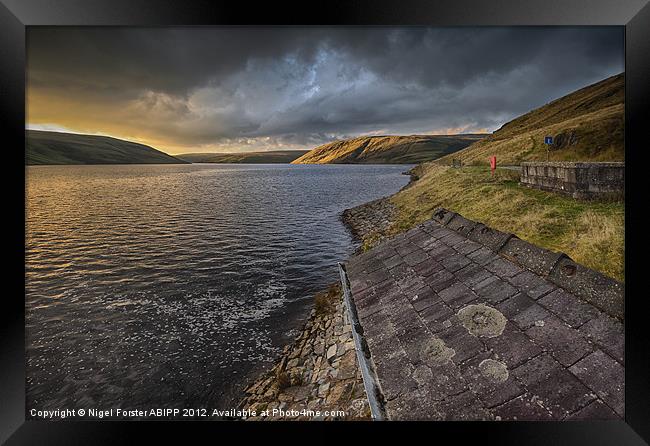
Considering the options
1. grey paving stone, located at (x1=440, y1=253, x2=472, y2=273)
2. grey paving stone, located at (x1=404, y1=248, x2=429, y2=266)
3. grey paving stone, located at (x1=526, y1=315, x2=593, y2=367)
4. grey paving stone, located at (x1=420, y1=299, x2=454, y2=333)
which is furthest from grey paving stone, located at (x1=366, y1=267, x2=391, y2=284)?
grey paving stone, located at (x1=526, y1=315, x2=593, y2=367)

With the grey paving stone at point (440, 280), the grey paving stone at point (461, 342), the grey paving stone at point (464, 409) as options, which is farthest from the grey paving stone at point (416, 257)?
the grey paving stone at point (464, 409)

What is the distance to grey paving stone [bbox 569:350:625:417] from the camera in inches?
107

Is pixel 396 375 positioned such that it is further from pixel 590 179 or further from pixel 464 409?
pixel 590 179

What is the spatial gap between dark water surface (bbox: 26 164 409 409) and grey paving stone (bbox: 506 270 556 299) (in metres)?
7.06

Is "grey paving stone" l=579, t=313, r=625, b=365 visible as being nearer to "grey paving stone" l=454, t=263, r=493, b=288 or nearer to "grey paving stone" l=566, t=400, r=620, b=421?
"grey paving stone" l=566, t=400, r=620, b=421

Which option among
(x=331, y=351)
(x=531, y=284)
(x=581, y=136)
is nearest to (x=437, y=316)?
(x=531, y=284)

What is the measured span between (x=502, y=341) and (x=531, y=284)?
0.97m

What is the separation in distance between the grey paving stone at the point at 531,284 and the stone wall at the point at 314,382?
310cm

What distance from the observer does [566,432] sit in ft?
Result: 11.6

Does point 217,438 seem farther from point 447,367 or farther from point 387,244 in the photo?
point 387,244

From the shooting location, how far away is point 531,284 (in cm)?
384

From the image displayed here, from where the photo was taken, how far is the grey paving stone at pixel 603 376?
2727 millimetres
